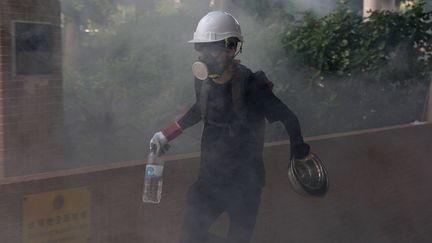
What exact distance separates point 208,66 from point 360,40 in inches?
154

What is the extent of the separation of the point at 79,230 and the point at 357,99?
152 inches

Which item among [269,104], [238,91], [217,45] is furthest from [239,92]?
[217,45]

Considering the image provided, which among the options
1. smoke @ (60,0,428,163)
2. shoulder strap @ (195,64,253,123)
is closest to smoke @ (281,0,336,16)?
smoke @ (60,0,428,163)

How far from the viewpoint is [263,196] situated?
532 centimetres

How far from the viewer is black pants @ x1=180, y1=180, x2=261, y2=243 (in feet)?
13.4

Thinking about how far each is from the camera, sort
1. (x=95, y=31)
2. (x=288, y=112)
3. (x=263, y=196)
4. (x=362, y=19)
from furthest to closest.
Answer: (x=362, y=19)
(x=95, y=31)
(x=263, y=196)
(x=288, y=112)

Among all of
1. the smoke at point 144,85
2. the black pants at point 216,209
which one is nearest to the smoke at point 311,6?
the smoke at point 144,85

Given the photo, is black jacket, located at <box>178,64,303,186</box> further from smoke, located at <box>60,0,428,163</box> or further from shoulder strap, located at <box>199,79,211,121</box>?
smoke, located at <box>60,0,428,163</box>

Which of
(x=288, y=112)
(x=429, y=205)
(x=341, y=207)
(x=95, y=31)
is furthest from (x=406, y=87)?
(x=288, y=112)

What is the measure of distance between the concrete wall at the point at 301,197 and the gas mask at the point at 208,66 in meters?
0.93

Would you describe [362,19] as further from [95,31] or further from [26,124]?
[26,124]

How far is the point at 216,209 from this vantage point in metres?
4.12

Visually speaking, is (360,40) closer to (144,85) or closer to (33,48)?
(144,85)

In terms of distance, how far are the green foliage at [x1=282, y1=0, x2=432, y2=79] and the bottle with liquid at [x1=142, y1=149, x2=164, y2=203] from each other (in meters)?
3.21
